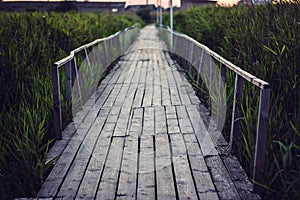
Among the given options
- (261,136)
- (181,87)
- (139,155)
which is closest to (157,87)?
(181,87)

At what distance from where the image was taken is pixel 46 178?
9.46 ft

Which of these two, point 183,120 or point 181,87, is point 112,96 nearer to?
point 181,87

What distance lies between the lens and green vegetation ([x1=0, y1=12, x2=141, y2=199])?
9.13 ft

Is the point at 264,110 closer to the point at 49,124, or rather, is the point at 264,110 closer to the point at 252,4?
the point at 49,124

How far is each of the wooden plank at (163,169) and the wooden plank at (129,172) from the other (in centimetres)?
17

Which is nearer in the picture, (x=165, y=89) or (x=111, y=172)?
(x=111, y=172)

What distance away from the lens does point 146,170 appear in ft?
9.91

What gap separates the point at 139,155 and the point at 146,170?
1.13 feet

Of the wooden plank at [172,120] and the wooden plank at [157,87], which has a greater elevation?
the wooden plank at [157,87]

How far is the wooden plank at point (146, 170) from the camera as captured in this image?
2658 mm

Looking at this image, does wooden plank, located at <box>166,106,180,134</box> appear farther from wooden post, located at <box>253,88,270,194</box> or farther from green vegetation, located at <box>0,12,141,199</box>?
wooden post, located at <box>253,88,270,194</box>

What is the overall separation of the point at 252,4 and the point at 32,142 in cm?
324

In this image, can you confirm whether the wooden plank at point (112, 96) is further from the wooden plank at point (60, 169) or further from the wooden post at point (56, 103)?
the wooden post at point (56, 103)

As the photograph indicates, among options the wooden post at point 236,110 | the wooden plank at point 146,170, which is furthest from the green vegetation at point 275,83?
the wooden plank at point 146,170
